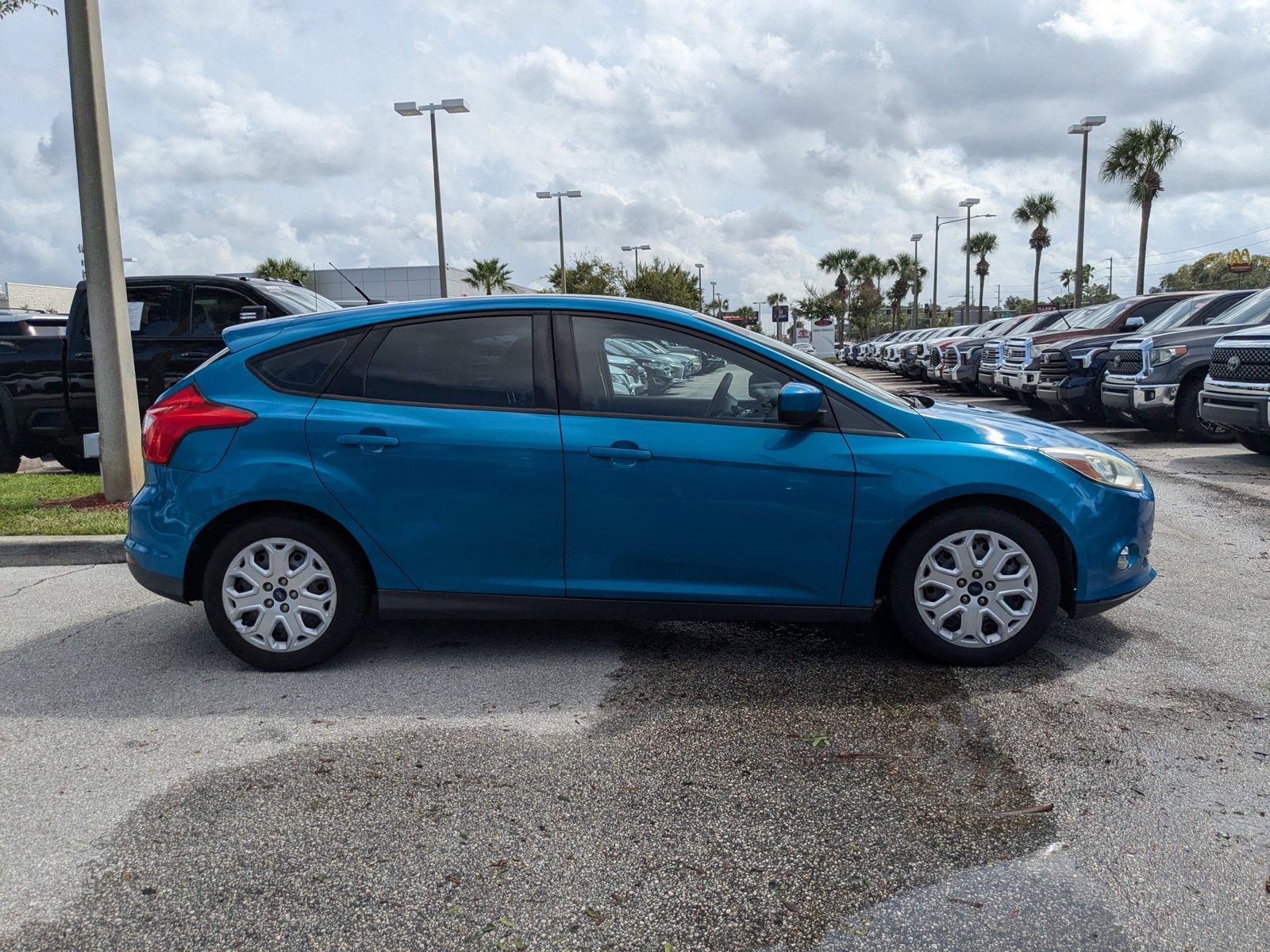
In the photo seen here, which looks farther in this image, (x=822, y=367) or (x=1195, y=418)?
(x=1195, y=418)

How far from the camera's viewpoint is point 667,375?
4508mm

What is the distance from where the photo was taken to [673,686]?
4293 millimetres

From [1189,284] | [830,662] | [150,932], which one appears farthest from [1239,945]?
[1189,284]

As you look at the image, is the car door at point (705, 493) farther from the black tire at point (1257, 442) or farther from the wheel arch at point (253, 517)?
the black tire at point (1257, 442)

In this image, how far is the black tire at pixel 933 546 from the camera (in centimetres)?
434

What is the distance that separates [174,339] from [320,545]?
243 inches

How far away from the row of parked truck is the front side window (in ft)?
24.0

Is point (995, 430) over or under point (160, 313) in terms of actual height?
under

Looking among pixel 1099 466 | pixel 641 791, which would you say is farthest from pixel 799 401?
pixel 641 791

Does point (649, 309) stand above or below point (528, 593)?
above

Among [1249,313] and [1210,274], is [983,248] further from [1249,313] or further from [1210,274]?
[1249,313]

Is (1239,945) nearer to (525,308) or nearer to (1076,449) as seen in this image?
(1076,449)

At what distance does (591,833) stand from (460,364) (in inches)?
86.4

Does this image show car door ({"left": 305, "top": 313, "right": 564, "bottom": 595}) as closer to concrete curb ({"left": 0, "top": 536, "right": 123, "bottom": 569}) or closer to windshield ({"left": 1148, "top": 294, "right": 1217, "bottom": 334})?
concrete curb ({"left": 0, "top": 536, "right": 123, "bottom": 569})
